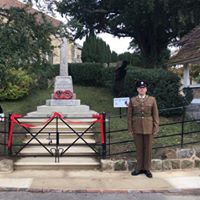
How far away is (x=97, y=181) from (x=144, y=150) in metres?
1.22

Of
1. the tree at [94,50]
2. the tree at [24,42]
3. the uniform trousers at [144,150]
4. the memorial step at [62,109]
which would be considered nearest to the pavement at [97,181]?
the uniform trousers at [144,150]

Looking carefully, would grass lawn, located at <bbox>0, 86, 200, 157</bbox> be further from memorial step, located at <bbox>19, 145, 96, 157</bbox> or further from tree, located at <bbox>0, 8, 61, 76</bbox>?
tree, located at <bbox>0, 8, 61, 76</bbox>

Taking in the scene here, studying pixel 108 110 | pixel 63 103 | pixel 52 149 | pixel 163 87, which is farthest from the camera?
pixel 108 110

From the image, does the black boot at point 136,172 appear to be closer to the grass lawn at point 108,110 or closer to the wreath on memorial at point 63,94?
the grass lawn at point 108,110

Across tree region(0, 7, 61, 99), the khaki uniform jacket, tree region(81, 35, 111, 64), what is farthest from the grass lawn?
tree region(81, 35, 111, 64)

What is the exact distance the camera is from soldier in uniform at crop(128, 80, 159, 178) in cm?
942

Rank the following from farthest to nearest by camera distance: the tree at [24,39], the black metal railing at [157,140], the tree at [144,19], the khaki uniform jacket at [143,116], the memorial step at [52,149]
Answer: the tree at [144,19] < the memorial step at [52,149] < the black metal railing at [157,140] < the tree at [24,39] < the khaki uniform jacket at [143,116]

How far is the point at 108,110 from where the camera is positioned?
776 inches

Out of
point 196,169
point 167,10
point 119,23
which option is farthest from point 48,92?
point 196,169

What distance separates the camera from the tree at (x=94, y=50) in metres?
29.6

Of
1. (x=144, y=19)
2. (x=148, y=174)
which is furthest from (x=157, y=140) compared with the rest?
(x=144, y=19)

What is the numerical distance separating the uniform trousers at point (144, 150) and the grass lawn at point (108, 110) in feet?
4.28

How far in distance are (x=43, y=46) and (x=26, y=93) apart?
1117cm

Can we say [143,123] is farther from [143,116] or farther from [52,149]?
[52,149]
